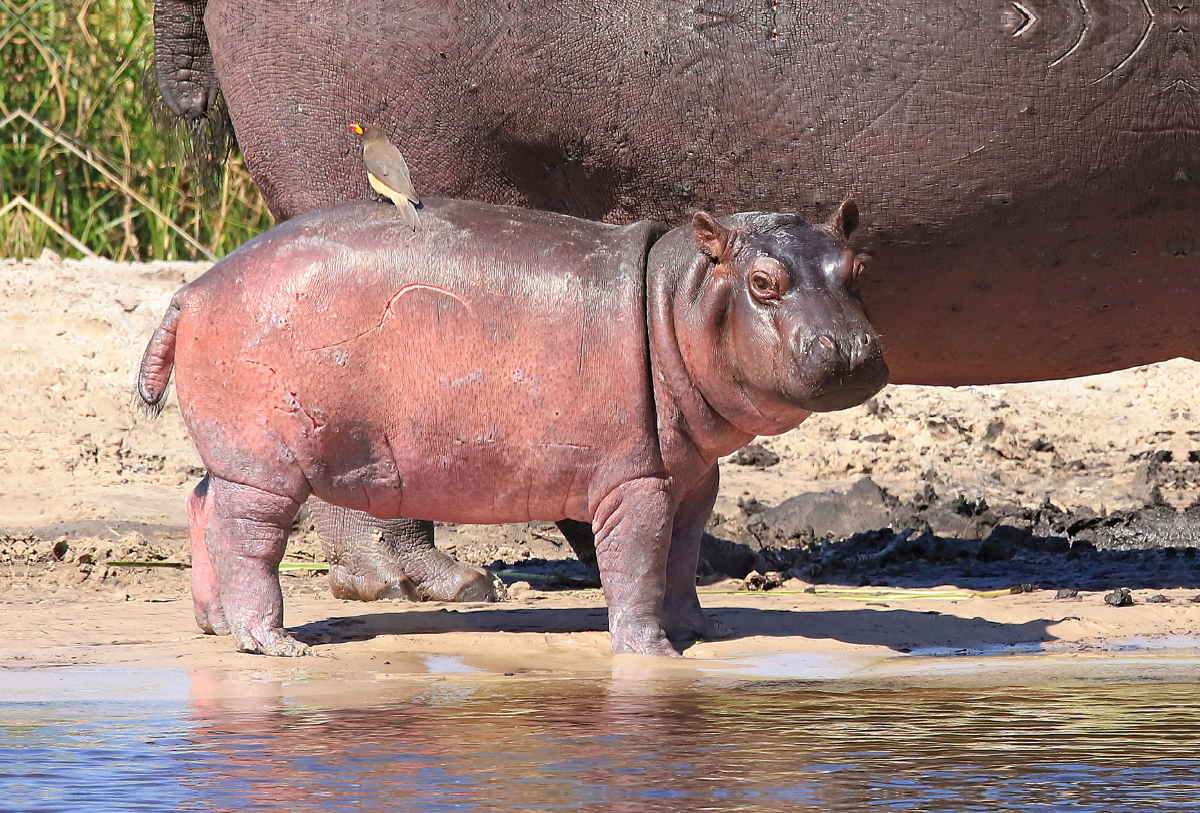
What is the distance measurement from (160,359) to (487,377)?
92cm

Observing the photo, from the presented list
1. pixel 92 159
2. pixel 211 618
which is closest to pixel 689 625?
pixel 211 618

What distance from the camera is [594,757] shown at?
3.52 metres

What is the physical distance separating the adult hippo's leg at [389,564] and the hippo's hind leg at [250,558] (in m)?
0.94

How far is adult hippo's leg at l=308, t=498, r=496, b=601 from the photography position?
5.65 metres

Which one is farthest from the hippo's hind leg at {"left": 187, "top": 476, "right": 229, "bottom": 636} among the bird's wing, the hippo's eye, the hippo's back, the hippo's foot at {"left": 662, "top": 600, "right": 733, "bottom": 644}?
the hippo's eye

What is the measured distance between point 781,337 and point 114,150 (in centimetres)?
Answer: 772

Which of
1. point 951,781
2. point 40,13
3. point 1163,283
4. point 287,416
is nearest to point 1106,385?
point 1163,283

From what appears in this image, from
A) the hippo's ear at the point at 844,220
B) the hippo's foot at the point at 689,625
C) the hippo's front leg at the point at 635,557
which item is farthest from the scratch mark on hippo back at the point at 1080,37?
the hippo's foot at the point at 689,625

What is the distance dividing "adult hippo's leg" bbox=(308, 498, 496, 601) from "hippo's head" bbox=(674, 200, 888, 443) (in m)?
1.34

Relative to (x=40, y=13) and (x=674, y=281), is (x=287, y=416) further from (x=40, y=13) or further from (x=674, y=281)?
(x=40, y=13)

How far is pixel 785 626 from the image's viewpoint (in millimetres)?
5152

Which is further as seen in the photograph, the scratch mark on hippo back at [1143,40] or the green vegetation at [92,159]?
the green vegetation at [92,159]

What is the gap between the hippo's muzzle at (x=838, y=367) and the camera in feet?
14.1

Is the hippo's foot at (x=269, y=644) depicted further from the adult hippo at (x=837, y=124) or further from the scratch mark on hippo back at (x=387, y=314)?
the adult hippo at (x=837, y=124)
